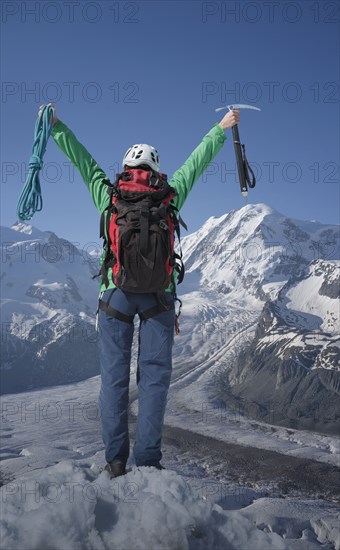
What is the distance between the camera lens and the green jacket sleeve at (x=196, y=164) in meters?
4.99


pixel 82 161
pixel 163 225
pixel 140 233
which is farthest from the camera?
pixel 82 161

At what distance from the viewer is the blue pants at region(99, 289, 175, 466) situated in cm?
423

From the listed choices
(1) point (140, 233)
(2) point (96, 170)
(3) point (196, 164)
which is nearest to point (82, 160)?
(2) point (96, 170)

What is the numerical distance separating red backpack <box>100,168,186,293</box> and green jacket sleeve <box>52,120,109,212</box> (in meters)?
0.47

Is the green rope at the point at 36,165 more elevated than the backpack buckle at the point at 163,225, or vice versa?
the green rope at the point at 36,165

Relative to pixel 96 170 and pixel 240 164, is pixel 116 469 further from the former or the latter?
pixel 240 164

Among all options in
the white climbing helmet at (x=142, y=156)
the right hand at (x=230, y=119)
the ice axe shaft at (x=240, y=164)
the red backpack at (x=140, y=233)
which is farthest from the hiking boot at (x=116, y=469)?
the right hand at (x=230, y=119)

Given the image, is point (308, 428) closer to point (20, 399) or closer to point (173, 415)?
point (173, 415)

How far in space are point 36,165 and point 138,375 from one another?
8.49 ft

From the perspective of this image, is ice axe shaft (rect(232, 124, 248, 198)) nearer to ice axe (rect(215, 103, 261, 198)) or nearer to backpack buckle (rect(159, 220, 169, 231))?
ice axe (rect(215, 103, 261, 198))

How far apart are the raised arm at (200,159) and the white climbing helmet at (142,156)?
0.36 m

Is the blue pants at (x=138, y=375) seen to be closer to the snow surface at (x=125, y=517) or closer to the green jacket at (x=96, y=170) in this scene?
the snow surface at (x=125, y=517)

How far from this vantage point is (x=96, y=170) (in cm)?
505

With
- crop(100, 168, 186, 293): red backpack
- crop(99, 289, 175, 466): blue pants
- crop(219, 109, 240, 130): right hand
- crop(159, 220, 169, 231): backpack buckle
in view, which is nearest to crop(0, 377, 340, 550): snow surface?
crop(99, 289, 175, 466): blue pants
